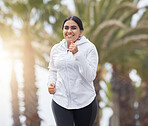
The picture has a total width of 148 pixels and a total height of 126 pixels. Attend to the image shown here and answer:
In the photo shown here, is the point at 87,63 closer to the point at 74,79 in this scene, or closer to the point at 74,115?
the point at 74,79

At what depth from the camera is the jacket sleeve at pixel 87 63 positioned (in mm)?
2195

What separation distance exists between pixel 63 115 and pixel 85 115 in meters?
0.22

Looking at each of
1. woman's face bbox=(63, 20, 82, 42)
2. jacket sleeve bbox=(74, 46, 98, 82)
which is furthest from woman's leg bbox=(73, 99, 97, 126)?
woman's face bbox=(63, 20, 82, 42)

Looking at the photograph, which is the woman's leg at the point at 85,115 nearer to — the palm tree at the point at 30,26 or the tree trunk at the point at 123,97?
the palm tree at the point at 30,26

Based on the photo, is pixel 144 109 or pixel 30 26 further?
pixel 144 109

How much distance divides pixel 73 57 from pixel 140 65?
33.7 ft

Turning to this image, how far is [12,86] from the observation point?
417 inches

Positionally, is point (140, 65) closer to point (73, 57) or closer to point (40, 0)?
point (40, 0)

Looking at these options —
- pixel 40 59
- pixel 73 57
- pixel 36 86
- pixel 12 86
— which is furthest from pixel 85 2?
pixel 73 57

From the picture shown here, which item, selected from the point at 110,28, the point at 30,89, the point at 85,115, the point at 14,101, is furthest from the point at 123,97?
the point at 85,115

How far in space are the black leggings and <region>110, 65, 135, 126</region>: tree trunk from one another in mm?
9826

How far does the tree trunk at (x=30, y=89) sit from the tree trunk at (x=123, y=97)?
4.94 meters

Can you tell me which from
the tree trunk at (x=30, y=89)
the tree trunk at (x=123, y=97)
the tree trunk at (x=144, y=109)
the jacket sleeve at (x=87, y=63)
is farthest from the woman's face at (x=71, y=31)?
the tree trunk at (x=144, y=109)

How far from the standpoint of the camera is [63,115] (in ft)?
7.89
